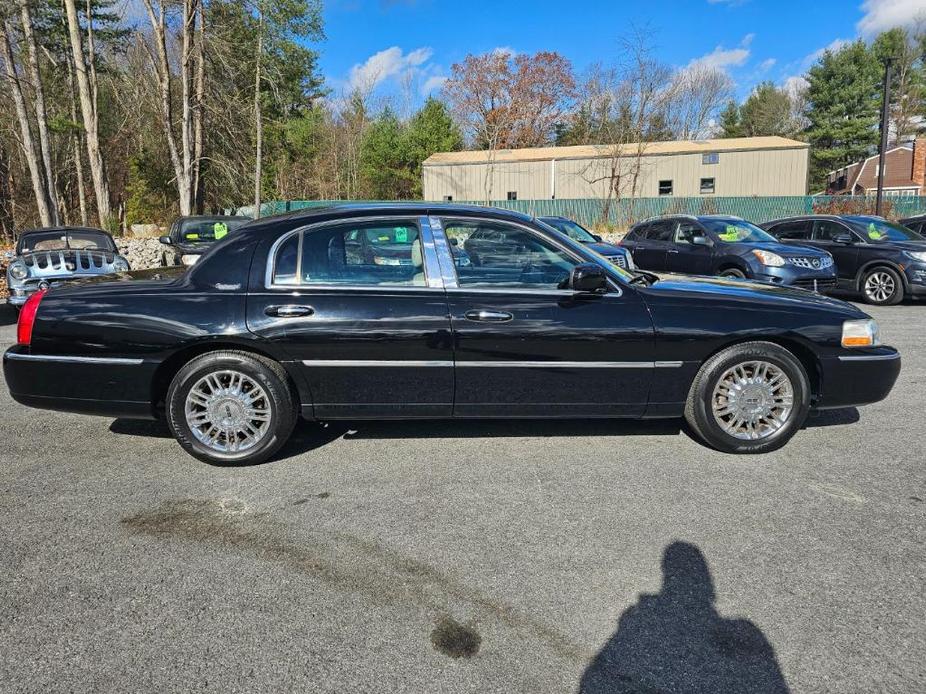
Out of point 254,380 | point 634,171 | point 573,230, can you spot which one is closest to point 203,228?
point 573,230

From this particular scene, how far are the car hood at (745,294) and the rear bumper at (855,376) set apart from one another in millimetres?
294

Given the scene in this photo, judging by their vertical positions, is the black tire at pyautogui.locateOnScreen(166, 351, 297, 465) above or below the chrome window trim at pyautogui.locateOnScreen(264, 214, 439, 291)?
below

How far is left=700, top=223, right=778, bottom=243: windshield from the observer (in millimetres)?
10867

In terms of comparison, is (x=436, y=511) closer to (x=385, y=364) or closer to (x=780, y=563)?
(x=385, y=364)

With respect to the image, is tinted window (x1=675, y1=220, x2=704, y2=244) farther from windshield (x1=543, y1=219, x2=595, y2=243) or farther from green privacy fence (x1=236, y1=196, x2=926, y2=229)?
green privacy fence (x1=236, y1=196, x2=926, y2=229)

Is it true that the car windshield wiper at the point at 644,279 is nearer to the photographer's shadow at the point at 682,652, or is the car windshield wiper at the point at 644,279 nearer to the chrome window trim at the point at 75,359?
the photographer's shadow at the point at 682,652

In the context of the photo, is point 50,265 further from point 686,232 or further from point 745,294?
point 686,232

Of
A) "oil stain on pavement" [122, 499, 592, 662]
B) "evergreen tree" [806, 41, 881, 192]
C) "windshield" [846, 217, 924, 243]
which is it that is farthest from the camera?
"evergreen tree" [806, 41, 881, 192]

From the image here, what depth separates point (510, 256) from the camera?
432 centimetres

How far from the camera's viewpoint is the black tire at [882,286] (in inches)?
435

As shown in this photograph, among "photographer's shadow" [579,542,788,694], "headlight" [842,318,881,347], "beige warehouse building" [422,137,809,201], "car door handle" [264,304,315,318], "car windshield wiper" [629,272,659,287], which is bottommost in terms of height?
"photographer's shadow" [579,542,788,694]

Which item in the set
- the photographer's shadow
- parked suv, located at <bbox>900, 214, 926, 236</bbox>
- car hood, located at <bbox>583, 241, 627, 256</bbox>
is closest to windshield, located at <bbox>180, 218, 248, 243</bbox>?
car hood, located at <bbox>583, 241, 627, 256</bbox>

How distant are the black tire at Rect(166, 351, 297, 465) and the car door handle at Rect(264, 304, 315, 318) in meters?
0.31

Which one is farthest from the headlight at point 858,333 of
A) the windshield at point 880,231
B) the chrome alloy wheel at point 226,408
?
the windshield at point 880,231
